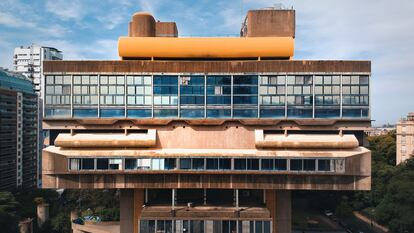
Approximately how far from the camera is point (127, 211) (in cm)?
3131

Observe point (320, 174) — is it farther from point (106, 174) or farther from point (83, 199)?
point (83, 199)

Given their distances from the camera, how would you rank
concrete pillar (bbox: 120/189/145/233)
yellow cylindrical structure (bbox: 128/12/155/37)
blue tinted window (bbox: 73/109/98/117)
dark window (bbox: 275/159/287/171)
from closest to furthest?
dark window (bbox: 275/159/287/171)
blue tinted window (bbox: 73/109/98/117)
concrete pillar (bbox: 120/189/145/233)
yellow cylindrical structure (bbox: 128/12/155/37)

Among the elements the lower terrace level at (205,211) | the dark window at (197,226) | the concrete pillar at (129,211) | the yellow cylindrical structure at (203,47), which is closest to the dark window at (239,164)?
the lower terrace level at (205,211)

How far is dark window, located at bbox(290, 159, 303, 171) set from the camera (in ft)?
88.9

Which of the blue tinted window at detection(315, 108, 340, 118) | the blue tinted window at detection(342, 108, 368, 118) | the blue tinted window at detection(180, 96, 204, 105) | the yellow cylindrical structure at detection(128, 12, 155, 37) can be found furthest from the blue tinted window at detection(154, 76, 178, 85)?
the blue tinted window at detection(342, 108, 368, 118)

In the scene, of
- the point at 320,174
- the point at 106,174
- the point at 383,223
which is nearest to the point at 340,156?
the point at 320,174

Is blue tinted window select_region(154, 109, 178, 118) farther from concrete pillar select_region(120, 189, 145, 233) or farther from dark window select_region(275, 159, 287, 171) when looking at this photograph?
dark window select_region(275, 159, 287, 171)

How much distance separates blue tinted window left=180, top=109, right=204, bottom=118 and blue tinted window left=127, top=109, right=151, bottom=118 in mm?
3205

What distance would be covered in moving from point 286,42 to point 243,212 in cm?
1666

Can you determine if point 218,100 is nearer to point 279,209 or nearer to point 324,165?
point 324,165

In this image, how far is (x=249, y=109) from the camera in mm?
28703

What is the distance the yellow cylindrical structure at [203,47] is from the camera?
29828 millimetres

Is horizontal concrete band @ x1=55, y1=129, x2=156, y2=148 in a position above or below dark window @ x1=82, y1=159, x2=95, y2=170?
above

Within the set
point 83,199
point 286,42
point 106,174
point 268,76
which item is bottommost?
point 83,199
